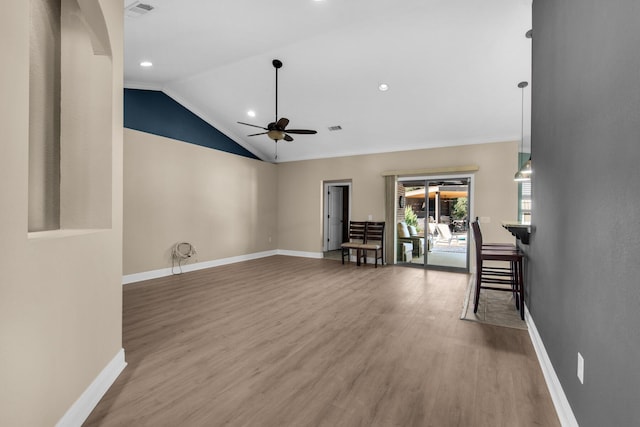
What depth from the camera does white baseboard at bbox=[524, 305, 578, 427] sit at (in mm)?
1644

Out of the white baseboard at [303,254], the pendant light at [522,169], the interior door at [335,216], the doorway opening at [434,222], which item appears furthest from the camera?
the interior door at [335,216]

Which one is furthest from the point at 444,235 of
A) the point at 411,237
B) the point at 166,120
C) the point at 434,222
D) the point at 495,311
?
→ the point at 166,120

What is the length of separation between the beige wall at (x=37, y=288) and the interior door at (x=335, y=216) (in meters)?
6.90

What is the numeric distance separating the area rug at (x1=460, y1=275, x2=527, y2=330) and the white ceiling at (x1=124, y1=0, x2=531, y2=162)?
3.26 meters

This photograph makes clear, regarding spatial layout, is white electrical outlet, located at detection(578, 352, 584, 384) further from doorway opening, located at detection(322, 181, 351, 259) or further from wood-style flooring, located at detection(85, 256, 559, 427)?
doorway opening, located at detection(322, 181, 351, 259)

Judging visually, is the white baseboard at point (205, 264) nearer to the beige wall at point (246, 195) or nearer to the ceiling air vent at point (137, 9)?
the beige wall at point (246, 195)

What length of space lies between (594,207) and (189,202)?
6275 millimetres

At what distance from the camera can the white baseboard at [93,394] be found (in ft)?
5.29

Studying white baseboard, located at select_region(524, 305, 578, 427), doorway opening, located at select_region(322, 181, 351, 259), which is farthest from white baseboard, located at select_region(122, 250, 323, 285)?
white baseboard, located at select_region(524, 305, 578, 427)

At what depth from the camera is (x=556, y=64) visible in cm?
215

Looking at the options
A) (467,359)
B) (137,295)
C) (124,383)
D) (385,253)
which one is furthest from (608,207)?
(385,253)

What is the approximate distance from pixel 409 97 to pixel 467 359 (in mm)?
4386

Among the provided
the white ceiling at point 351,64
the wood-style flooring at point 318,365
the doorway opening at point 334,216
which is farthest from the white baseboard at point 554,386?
the doorway opening at point 334,216

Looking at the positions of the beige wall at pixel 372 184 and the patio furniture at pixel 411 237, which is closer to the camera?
the beige wall at pixel 372 184
